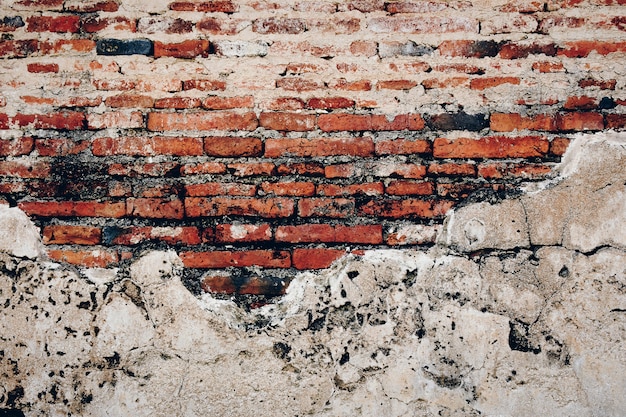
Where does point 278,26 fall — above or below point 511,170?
above

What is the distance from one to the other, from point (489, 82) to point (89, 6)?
1628 mm

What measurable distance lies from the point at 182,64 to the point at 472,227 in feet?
4.30

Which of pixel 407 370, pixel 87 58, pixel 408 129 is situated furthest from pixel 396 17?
pixel 407 370

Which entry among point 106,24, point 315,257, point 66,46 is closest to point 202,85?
point 106,24

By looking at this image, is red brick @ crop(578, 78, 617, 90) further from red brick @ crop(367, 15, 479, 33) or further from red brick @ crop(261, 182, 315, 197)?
red brick @ crop(261, 182, 315, 197)

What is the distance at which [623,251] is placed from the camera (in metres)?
1.57

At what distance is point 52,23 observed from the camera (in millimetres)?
1646

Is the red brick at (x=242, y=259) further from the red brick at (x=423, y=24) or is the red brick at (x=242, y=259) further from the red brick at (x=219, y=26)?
the red brick at (x=423, y=24)

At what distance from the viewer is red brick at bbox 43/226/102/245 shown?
1.62 meters

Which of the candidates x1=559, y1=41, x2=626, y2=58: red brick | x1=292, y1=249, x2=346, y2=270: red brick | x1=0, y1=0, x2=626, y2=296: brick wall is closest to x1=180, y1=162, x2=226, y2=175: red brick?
x1=0, y1=0, x2=626, y2=296: brick wall

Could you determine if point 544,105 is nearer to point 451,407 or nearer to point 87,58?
point 451,407

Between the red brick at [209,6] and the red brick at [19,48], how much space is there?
1.91 feet

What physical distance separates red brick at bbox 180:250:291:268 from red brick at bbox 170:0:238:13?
38.2 inches

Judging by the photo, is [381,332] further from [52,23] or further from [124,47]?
[52,23]
